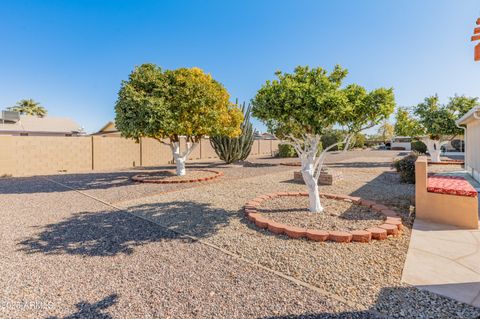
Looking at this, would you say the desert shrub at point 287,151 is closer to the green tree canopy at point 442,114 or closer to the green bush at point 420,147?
the green tree canopy at point 442,114

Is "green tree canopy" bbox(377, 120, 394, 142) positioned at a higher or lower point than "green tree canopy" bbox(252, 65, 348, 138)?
higher

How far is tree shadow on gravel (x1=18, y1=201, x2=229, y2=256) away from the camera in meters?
3.68

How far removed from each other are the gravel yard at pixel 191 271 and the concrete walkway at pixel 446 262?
0.15 metres

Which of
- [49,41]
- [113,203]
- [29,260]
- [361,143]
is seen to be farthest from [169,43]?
[361,143]

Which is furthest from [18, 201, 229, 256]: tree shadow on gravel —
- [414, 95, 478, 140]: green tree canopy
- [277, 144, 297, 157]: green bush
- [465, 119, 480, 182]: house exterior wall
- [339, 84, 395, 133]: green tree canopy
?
[277, 144, 297, 157]: green bush

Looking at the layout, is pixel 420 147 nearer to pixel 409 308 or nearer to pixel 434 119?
pixel 434 119

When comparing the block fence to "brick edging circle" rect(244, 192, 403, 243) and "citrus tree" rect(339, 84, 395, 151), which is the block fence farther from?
"citrus tree" rect(339, 84, 395, 151)

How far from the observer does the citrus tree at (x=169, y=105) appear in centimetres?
879

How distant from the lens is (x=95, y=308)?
2293 millimetres

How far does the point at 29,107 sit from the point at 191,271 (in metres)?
47.1

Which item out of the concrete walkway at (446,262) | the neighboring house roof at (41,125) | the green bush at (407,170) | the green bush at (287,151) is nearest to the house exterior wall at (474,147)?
the green bush at (407,170)

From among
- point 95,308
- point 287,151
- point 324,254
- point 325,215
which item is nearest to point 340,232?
point 324,254

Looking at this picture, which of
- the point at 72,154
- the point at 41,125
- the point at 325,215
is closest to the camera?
the point at 325,215

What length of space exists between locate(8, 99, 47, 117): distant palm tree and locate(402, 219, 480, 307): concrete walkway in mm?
47975
